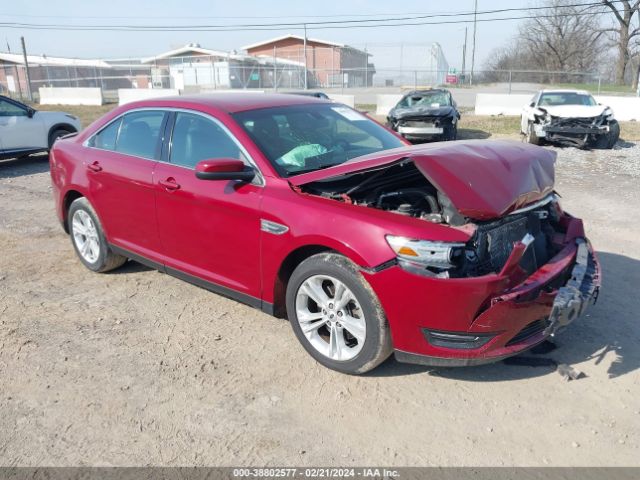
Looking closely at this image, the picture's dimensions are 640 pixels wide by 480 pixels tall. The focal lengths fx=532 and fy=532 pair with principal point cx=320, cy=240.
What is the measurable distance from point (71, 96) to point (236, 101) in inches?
1154

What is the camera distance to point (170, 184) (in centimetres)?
402

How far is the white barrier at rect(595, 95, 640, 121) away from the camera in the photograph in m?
19.4

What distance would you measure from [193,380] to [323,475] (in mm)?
1175

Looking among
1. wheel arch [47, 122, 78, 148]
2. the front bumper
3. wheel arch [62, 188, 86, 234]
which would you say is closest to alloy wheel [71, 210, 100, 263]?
wheel arch [62, 188, 86, 234]

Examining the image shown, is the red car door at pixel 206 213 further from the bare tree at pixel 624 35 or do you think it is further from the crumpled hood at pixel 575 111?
the bare tree at pixel 624 35

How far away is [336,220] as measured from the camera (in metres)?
3.12

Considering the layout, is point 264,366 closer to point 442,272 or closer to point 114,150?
point 442,272

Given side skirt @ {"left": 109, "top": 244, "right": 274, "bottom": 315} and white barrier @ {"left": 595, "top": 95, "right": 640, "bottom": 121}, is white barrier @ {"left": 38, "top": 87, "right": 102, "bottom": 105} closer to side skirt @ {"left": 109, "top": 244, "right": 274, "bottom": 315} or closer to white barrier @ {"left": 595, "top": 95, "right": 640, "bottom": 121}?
white barrier @ {"left": 595, "top": 95, "right": 640, "bottom": 121}

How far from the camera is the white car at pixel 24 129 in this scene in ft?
35.2

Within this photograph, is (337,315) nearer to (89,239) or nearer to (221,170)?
(221,170)

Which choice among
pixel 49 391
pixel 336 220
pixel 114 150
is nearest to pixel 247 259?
pixel 336 220

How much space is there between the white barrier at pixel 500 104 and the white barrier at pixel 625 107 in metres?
2.75

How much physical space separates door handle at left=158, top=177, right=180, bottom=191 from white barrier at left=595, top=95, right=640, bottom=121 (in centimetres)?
1959

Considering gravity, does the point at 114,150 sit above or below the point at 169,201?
above
